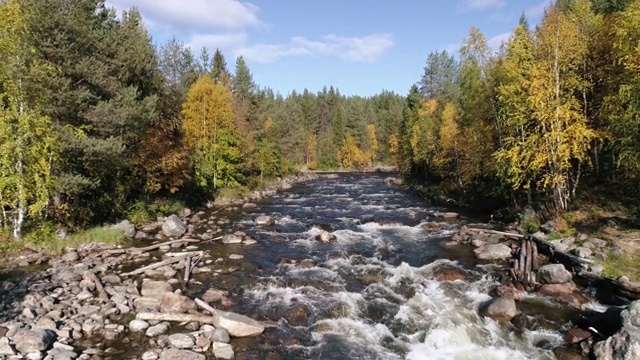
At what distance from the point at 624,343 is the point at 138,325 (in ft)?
50.1

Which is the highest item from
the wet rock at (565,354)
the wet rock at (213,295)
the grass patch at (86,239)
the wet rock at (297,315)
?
the grass patch at (86,239)

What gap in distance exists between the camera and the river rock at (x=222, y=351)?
12.6 meters

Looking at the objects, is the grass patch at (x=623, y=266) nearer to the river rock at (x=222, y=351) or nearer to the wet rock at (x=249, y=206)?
the river rock at (x=222, y=351)

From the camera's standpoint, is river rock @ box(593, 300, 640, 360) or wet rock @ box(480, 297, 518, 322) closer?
river rock @ box(593, 300, 640, 360)

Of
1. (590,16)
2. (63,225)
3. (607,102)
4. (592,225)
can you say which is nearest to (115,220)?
(63,225)

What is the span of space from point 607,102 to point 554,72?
3869mm

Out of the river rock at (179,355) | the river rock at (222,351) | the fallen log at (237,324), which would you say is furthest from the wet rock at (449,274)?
the river rock at (179,355)

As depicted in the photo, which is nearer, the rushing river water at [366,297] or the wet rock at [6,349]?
the wet rock at [6,349]

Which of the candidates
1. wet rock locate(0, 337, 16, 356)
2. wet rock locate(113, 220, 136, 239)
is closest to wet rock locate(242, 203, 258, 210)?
wet rock locate(113, 220, 136, 239)

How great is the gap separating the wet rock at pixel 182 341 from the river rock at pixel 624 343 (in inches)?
489

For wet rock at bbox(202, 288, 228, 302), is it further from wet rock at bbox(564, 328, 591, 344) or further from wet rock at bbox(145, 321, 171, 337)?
wet rock at bbox(564, 328, 591, 344)

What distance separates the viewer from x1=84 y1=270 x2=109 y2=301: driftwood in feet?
53.3

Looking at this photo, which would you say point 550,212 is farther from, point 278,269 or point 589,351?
point 278,269

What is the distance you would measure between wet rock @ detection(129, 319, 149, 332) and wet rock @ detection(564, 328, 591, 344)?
14.4 meters
